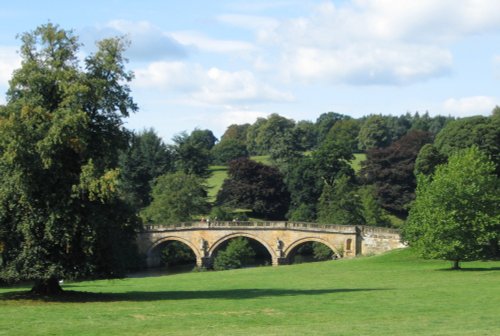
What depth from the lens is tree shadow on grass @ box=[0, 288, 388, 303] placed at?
31.0m

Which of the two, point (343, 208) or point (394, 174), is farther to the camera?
point (394, 174)

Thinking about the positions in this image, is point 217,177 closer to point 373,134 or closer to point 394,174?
point 373,134

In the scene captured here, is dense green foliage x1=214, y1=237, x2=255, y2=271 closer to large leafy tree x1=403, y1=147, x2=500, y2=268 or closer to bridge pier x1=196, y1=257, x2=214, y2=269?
bridge pier x1=196, y1=257, x2=214, y2=269

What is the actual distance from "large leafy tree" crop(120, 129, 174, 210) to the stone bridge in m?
16.2

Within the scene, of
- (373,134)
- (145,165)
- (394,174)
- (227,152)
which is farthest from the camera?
(227,152)

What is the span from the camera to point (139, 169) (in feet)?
347

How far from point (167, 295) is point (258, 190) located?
68.6 meters

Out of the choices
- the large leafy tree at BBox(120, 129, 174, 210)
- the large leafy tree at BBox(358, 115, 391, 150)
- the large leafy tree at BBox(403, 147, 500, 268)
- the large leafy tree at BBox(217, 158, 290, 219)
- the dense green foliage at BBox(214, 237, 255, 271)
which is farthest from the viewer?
the large leafy tree at BBox(358, 115, 391, 150)

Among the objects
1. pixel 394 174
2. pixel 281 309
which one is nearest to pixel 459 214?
pixel 281 309

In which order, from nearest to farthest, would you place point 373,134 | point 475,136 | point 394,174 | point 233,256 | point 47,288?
1. point 47,288
2. point 233,256
3. point 475,136
4. point 394,174
5. point 373,134

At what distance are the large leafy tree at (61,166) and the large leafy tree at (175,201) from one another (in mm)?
57596

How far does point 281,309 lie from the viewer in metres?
27.5

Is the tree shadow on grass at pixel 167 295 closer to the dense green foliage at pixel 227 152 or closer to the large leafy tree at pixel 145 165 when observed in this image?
the large leafy tree at pixel 145 165

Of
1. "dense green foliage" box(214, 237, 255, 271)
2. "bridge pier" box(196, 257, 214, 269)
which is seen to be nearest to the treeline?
"bridge pier" box(196, 257, 214, 269)
